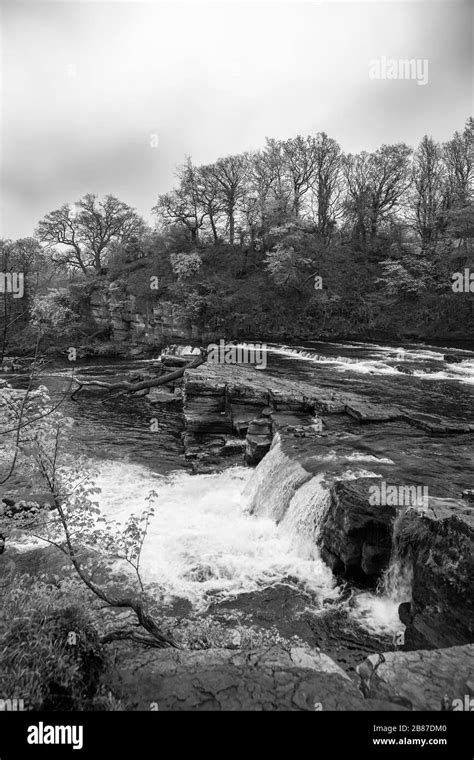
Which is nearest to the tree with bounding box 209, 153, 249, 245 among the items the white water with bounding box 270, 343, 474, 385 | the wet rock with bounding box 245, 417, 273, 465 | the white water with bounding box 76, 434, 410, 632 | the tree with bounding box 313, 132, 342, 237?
the tree with bounding box 313, 132, 342, 237

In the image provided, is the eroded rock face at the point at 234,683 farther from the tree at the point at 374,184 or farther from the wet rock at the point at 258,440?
the tree at the point at 374,184

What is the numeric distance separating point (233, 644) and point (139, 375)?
64.2 feet

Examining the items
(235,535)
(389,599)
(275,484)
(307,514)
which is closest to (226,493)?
(275,484)

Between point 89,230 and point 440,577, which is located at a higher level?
point 89,230

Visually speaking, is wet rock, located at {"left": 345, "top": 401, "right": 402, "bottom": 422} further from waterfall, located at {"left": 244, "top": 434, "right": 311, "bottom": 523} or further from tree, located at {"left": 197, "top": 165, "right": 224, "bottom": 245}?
tree, located at {"left": 197, "top": 165, "right": 224, "bottom": 245}

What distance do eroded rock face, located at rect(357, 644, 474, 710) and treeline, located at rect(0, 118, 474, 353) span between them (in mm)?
33478

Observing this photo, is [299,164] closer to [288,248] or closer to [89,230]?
[288,248]

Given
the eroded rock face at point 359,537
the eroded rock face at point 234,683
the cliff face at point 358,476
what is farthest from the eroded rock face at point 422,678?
the eroded rock face at point 359,537

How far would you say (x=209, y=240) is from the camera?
1991 inches

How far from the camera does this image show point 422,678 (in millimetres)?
4047

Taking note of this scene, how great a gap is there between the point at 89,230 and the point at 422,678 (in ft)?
176

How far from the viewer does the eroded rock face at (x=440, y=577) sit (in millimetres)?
5480

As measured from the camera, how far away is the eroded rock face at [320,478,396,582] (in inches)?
290
